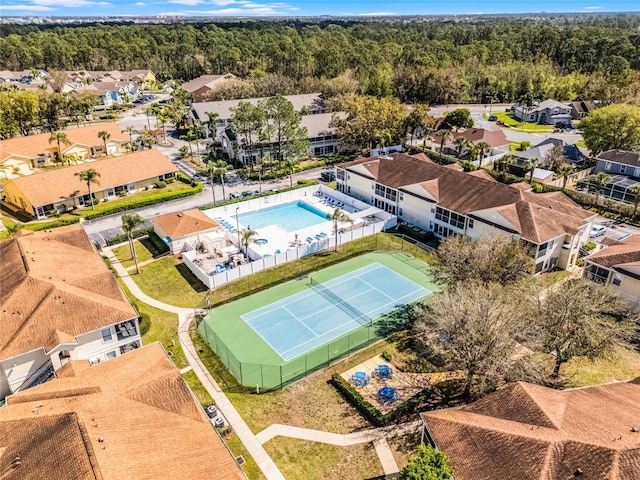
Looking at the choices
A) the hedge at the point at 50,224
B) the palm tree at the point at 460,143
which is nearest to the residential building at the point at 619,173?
the palm tree at the point at 460,143

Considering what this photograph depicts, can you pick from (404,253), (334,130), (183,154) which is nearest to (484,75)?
(334,130)

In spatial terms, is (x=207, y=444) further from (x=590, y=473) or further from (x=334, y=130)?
(x=334, y=130)

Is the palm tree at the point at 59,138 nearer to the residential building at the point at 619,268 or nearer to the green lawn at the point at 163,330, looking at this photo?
the green lawn at the point at 163,330

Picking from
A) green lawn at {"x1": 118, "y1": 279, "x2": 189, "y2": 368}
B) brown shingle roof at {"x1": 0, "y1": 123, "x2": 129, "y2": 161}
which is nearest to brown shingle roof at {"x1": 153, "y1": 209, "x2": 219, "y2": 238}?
green lawn at {"x1": 118, "y1": 279, "x2": 189, "y2": 368}

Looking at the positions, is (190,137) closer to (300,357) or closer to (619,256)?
(300,357)

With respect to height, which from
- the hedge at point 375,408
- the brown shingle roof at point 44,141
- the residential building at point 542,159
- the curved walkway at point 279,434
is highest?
the brown shingle roof at point 44,141

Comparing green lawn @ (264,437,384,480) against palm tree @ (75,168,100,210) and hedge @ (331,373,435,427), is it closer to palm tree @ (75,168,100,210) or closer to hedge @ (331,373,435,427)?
hedge @ (331,373,435,427)
